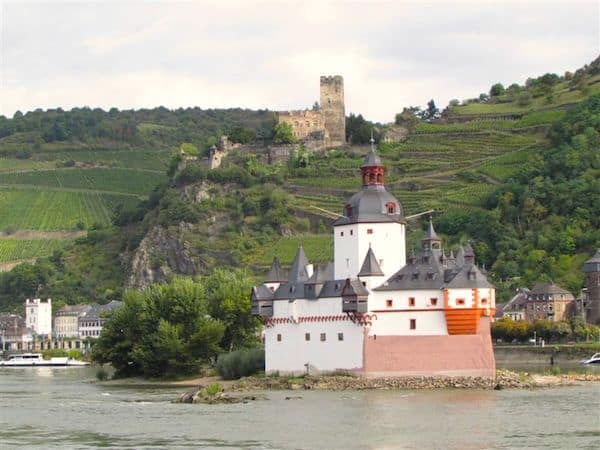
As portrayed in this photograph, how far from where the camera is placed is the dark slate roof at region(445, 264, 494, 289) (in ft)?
242

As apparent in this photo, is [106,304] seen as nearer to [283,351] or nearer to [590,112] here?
[590,112]

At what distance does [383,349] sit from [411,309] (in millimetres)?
2276

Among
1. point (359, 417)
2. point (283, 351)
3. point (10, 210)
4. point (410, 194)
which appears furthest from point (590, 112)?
point (359, 417)

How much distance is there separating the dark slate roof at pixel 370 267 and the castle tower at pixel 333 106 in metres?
104

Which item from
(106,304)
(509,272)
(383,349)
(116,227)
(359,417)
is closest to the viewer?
(359,417)

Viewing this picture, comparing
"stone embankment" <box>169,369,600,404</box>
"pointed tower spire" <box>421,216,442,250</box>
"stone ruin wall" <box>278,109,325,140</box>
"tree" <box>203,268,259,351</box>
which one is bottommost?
"stone embankment" <box>169,369,600,404</box>

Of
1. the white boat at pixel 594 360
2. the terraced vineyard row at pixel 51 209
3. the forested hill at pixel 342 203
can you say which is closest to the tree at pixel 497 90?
the forested hill at pixel 342 203

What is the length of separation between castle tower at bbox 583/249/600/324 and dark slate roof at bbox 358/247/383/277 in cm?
4987

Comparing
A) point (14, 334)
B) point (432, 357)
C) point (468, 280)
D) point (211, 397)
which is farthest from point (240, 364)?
point (14, 334)

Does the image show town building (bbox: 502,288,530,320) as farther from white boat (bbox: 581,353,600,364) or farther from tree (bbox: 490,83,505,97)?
tree (bbox: 490,83,505,97)

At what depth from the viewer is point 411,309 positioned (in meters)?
74.4

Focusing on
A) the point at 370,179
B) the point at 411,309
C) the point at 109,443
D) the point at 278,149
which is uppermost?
the point at 278,149

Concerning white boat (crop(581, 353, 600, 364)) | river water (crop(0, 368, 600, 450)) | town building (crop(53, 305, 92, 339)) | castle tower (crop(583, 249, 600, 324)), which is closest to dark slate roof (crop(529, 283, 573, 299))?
castle tower (crop(583, 249, 600, 324))

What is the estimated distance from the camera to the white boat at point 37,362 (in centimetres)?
14300
